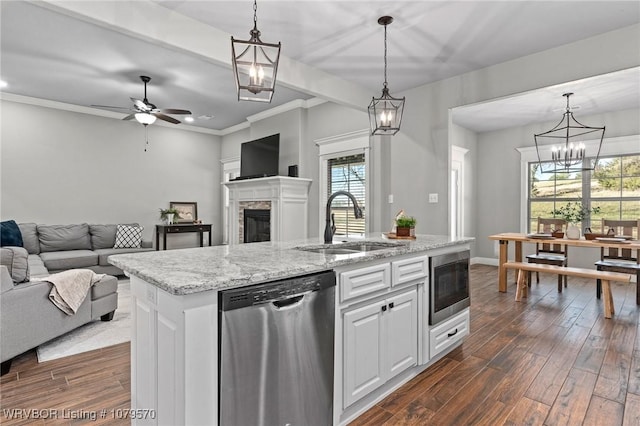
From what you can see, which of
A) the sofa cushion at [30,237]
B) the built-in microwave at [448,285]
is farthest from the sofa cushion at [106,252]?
the built-in microwave at [448,285]

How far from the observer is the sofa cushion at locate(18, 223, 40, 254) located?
5.20 meters

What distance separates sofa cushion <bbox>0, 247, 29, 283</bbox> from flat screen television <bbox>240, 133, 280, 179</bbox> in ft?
12.1

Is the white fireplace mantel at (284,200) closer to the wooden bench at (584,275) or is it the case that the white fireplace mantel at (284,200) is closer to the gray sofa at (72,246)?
the gray sofa at (72,246)

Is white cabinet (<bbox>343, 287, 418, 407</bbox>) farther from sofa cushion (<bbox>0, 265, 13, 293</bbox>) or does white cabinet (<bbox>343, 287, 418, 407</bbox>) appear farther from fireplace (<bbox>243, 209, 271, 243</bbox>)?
fireplace (<bbox>243, 209, 271, 243</bbox>)

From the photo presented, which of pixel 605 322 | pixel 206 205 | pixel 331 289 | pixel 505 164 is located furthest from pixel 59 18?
pixel 505 164

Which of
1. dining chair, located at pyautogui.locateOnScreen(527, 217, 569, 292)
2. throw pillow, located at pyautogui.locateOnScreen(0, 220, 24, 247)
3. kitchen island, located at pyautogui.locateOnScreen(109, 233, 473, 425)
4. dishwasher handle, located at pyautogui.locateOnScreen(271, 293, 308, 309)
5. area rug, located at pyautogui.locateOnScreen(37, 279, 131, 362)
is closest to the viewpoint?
kitchen island, located at pyautogui.locateOnScreen(109, 233, 473, 425)

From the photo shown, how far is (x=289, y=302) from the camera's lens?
58.1 inches

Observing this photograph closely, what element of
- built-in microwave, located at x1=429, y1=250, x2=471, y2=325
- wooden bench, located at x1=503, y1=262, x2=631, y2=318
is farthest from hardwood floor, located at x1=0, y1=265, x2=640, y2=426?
built-in microwave, located at x1=429, y1=250, x2=471, y2=325

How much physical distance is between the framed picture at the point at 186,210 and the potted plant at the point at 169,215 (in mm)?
199

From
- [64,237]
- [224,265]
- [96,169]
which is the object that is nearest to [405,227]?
[224,265]

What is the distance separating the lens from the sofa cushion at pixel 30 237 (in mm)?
5195

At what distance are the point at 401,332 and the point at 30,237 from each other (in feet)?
19.5

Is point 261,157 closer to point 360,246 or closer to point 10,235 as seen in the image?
point 10,235

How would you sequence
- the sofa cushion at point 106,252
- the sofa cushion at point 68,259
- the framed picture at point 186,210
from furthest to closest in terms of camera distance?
the framed picture at point 186,210 < the sofa cushion at point 106,252 < the sofa cushion at point 68,259
